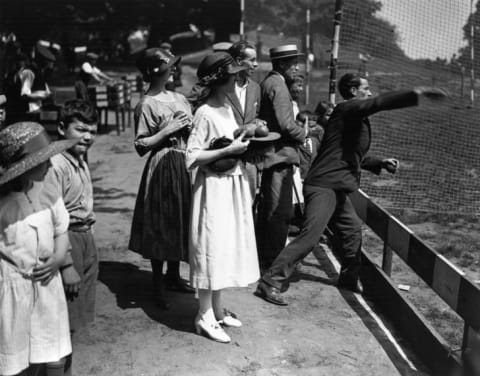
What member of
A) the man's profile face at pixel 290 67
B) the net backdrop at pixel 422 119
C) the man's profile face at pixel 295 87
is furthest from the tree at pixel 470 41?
the man's profile face at pixel 290 67

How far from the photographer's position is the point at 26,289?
302 centimetres

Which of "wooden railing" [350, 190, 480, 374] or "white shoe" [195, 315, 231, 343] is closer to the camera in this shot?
"wooden railing" [350, 190, 480, 374]

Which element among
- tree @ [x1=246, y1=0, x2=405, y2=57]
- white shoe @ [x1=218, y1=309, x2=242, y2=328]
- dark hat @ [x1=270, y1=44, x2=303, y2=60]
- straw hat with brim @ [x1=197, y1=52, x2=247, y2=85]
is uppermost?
tree @ [x1=246, y1=0, x2=405, y2=57]

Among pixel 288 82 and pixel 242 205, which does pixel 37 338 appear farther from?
pixel 288 82

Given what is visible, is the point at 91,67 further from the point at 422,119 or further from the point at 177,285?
the point at 177,285

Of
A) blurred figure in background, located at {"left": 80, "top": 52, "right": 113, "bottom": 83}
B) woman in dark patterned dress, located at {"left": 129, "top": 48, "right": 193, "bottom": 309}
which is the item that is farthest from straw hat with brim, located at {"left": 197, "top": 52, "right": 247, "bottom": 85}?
blurred figure in background, located at {"left": 80, "top": 52, "right": 113, "bottom": 83}

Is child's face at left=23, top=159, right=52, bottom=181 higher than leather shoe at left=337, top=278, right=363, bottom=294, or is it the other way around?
child's face at left=23, top=159, right=52, bottom=181

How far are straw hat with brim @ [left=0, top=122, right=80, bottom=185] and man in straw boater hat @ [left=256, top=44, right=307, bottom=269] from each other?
2855 mm

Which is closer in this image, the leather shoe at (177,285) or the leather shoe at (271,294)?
the leather shoe at (271,294)

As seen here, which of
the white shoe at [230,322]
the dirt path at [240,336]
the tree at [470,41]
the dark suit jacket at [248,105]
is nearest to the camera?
the dirt path at [240,336]

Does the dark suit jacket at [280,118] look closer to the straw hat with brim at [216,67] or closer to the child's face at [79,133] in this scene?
the straw hat with brim at [216,67]

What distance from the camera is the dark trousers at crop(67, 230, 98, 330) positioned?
12.1 feet

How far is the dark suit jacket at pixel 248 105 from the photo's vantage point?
214 inches

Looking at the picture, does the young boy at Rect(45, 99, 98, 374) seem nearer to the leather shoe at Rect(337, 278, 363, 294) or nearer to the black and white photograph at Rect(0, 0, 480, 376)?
the black and white photograph at Rect(0, 0, 480, 376)
